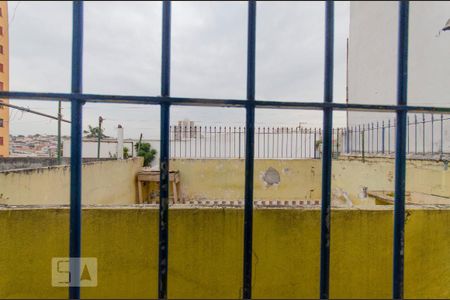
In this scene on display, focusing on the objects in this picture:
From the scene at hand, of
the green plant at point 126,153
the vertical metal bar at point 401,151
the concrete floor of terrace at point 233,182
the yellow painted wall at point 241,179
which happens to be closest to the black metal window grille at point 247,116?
the vertical metal bar at point 401,151

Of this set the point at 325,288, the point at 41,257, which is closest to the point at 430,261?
the point at 325,288

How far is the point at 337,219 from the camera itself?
2068mm

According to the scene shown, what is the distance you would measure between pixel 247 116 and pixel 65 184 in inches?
183

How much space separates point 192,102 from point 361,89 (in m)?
12.8

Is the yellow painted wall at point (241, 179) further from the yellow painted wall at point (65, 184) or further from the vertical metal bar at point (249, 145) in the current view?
the vertical metal bar at point (249, 145)

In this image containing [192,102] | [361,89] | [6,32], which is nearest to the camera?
[192,102]

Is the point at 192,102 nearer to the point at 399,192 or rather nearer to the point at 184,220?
the point at 399,192

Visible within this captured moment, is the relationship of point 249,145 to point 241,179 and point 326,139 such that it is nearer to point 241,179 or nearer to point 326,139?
point 326,139

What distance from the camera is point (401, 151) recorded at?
1.17 meters

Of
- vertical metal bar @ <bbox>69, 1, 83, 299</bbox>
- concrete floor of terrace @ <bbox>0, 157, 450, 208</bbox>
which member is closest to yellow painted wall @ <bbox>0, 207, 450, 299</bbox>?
concrete floor of terrace @ <bbox>0, 157, 450, 208</bbox>

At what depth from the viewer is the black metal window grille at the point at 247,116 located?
40.1 inches

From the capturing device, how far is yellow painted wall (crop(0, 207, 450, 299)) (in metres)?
1.98

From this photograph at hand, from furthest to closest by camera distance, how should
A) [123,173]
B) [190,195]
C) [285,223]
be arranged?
[190,195], [123,173], [285,223]

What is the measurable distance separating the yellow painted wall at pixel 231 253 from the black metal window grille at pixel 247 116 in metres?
0.94
